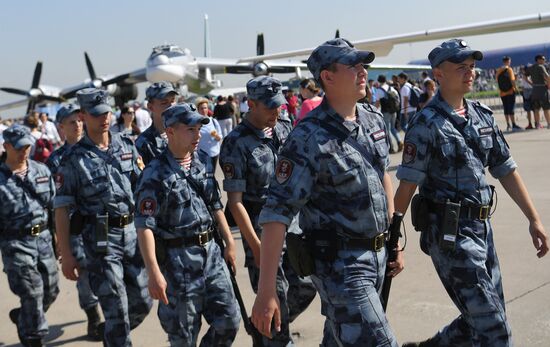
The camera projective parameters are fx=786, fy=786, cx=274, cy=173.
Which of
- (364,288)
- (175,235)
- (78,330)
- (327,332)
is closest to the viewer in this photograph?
(364,288)

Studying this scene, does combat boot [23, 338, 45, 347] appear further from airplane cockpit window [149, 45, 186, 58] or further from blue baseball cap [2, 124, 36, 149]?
airplane cockpit window [149, 45, 186, 58]

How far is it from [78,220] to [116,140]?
2.16ft

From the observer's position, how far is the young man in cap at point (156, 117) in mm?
5988

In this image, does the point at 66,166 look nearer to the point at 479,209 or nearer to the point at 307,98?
the point at 479,209

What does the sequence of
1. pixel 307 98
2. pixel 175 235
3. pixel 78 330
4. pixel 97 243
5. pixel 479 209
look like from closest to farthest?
pixel 479 209 < pixel 175 235 < pixel 97 243 < pixel 78 330 < pixel 307 98

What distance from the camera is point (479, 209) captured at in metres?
4.15

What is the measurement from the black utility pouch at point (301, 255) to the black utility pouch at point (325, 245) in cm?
3

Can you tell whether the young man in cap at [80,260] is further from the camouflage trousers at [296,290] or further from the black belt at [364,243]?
the black belt at [364,243]

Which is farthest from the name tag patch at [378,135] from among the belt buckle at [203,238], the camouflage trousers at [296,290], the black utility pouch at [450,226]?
the camouflage trousers at [296,290]

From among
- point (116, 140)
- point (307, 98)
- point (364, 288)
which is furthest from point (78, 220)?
point (307, 98)

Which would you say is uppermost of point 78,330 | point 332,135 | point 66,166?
point 332,135

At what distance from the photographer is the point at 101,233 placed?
544 centimetres

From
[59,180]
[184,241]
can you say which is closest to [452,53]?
Result: [184,241]

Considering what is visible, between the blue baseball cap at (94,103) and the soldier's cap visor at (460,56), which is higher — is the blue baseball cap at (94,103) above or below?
below
